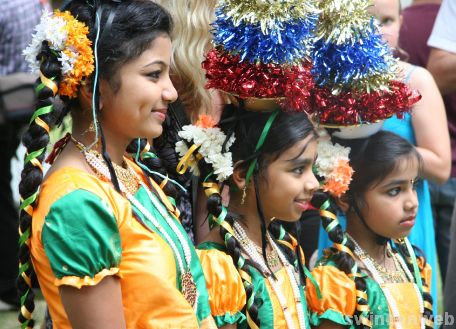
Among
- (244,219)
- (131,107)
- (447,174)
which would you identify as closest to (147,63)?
(131,107)

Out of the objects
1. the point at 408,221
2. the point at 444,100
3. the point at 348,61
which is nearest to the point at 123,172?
the point at 348,61

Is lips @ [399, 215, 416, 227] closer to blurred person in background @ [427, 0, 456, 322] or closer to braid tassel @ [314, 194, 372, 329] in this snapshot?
braid tassel @ [314, 194, 372, 329]

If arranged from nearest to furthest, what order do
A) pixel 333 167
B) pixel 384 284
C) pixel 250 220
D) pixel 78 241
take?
1. pixel 78 241
2. pixel 250 220
3. pixel 333 167
4. pixel 384 284

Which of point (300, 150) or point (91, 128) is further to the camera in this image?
point (300, 150)

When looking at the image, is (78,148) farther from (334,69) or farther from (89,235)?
(334,69)

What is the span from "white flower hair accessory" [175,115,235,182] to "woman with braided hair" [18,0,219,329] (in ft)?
1.09

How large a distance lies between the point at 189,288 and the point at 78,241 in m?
0.48

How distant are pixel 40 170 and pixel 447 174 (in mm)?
2239

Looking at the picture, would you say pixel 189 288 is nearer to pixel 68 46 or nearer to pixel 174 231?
pixel 174 231

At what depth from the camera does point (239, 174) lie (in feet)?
10.9

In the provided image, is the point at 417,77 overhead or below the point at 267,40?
below

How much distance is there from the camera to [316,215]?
459 centimetres

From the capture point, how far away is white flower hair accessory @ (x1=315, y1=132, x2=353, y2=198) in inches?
138

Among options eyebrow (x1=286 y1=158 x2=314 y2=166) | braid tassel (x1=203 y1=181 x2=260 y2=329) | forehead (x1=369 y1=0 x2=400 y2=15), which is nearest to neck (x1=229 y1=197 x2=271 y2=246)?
braid tassel (x1=203 y1=181 x2=260 y2=329)
